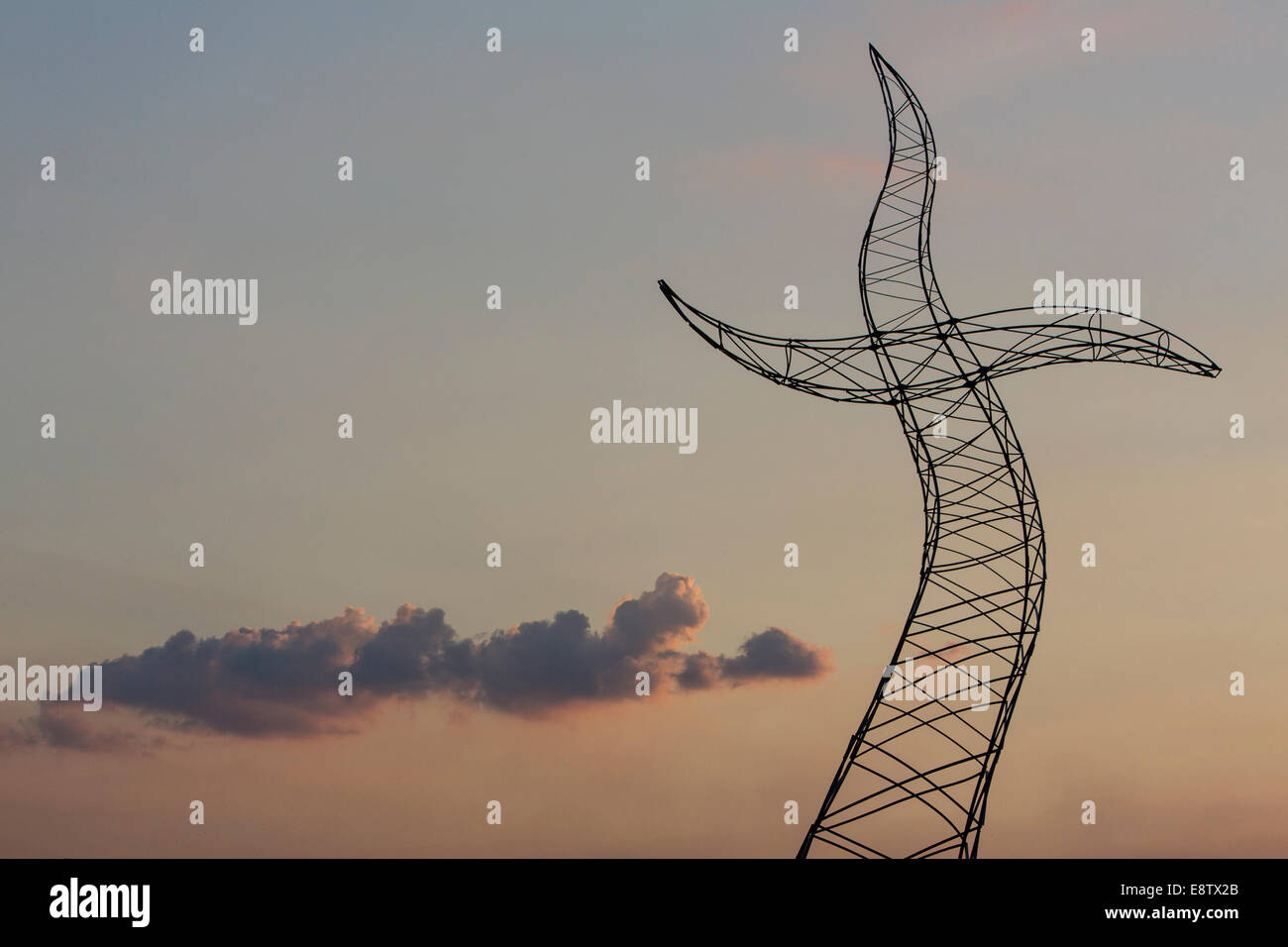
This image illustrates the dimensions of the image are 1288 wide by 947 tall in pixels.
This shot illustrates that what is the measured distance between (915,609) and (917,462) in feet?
12.7

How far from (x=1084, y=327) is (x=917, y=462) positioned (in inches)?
210

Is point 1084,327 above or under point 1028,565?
above
